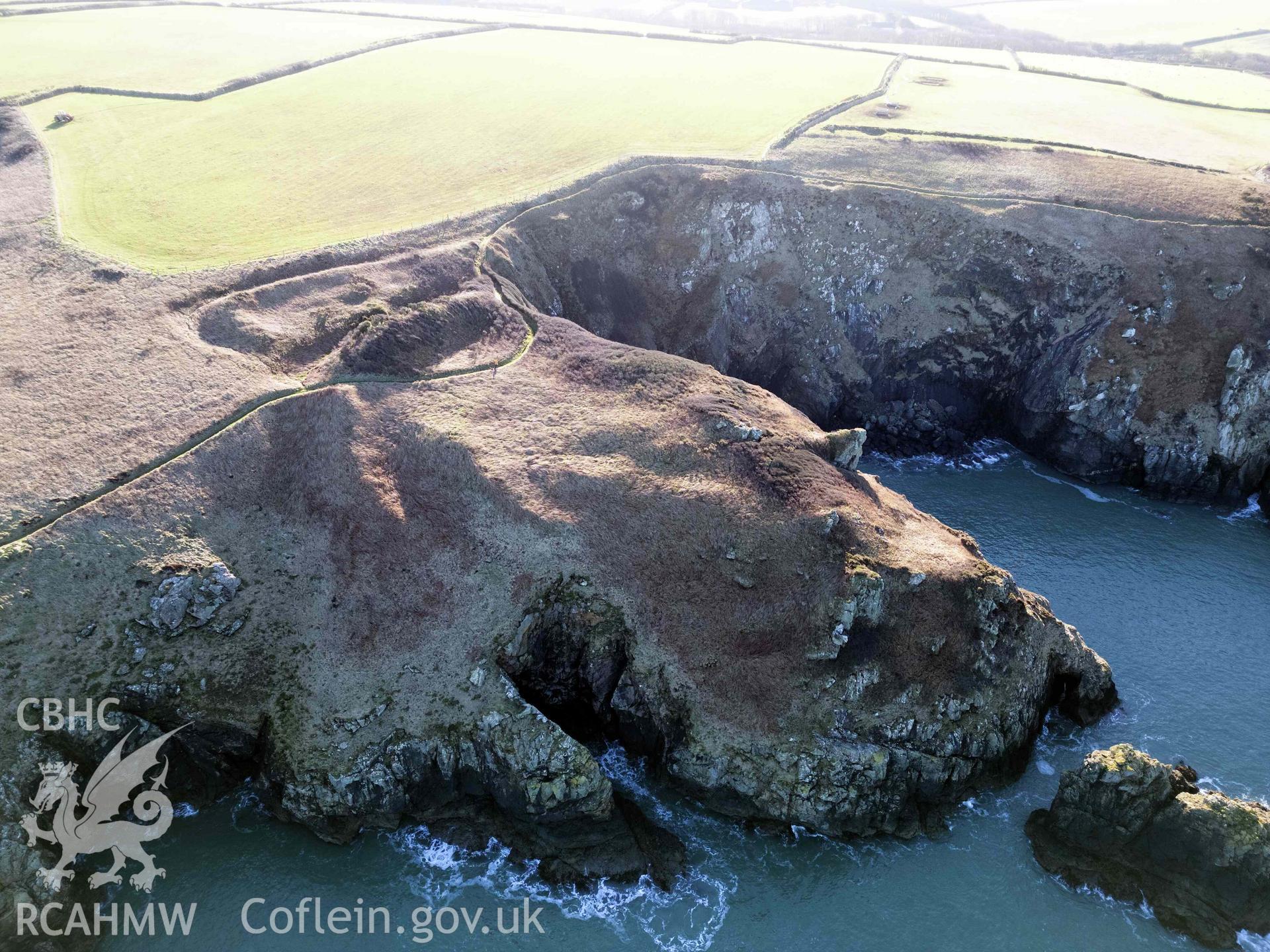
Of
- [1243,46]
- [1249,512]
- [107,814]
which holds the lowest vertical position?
[107,814]

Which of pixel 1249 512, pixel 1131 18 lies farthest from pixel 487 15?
pixel 1249 512

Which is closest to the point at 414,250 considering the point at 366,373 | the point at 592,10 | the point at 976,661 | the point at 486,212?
the point at 486,212

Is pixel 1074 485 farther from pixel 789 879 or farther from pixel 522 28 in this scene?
pixel 522 28

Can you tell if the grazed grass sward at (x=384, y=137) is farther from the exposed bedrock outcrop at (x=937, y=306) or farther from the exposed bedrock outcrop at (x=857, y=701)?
the exposed bedrock outcrop at (x=857, y=701)

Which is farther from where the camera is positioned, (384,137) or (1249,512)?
(384,137)

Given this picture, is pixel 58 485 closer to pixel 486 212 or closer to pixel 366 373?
pixel 366 373

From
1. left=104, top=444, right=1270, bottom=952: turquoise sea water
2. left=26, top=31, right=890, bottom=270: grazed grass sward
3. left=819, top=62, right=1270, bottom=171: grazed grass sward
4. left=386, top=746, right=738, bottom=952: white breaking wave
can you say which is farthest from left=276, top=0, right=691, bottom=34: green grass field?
left=386, top=746, right=738, bottom=952: white breaking wave
